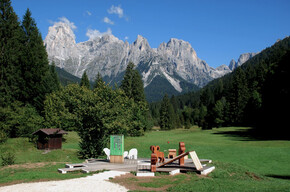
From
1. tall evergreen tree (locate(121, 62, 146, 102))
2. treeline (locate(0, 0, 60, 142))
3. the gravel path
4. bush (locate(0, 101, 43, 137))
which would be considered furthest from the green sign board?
tall evergreen tree (locate(121, 62, 146, 102))

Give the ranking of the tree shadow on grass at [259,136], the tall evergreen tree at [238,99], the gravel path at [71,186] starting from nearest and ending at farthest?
the gravel path at [71,186] < the tree shadow on grass at [259,136] < the tall evergreen tree at [238,99]

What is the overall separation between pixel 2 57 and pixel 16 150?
54.1 feet

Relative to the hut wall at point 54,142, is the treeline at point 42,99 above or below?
above

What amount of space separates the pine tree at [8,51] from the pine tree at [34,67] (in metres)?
3.38

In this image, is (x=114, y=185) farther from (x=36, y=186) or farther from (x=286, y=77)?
(x=286, y=77)

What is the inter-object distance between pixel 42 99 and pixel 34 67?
6735 millimetres

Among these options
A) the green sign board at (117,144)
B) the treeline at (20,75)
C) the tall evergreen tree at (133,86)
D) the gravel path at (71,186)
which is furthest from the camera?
the tall evergreen tree at (133,86)

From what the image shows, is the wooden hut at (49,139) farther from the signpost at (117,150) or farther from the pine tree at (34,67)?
the signpost at (117,150)

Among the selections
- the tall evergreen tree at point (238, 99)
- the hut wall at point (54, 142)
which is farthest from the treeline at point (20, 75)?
the tall evergreen tree at point (238, 99)

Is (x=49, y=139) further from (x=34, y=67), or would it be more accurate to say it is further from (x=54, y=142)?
(x=34, y=67)

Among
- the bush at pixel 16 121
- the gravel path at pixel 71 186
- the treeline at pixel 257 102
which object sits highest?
the treeline at pixel 257 102

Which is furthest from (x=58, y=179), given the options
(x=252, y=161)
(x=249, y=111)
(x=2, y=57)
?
(x=249, y=111)

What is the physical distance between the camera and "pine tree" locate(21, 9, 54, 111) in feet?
150

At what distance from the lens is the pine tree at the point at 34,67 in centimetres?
4562
